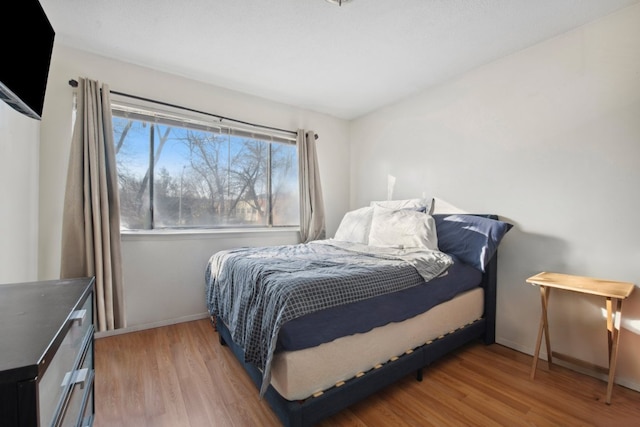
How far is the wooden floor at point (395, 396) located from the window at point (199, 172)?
130 centimetres

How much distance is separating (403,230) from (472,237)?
21.5 inches

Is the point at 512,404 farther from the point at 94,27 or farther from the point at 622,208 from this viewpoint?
the point at 94,27

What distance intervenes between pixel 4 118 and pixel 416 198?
3289 millimetres

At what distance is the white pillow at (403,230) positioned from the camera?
235cm

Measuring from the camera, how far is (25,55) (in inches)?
46.3

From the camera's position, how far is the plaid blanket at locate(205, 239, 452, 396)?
133 centimetres

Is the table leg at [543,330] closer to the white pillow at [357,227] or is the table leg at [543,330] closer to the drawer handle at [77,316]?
the white pillow at [357,227]

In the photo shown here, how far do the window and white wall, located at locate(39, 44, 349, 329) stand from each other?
17cm

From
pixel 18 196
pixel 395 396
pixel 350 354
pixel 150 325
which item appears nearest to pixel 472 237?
pixel 395 396

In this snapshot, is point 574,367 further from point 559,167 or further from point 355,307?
point 355,307

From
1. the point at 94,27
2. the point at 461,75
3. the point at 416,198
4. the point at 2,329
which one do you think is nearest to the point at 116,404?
the point at 2,329

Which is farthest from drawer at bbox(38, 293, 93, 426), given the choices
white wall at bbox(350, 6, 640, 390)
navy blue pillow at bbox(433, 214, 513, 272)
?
white wall at bbox(350, 6, 640, 390)

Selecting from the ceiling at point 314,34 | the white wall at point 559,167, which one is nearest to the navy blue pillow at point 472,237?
the white wall at point 559,167

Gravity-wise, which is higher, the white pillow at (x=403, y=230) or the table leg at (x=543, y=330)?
the white pillow at (x=403, y=230)
